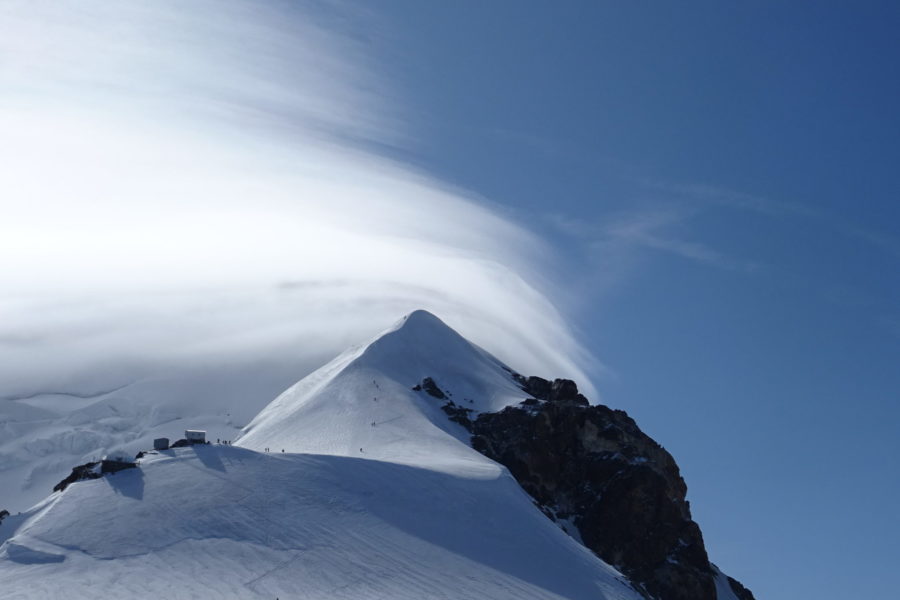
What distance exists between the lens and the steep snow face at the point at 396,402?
350ft

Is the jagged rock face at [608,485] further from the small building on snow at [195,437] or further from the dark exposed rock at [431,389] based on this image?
the small building on snow at [195,437]

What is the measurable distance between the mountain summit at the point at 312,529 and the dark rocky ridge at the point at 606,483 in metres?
1.56

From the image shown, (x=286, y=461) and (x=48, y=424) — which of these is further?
(x=48, y=424)

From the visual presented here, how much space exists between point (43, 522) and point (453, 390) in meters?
68.9

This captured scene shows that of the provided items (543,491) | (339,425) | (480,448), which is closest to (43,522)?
(339,425)

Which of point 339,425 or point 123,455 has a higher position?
point 339,425

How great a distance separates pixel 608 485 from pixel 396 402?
28412 millimetres

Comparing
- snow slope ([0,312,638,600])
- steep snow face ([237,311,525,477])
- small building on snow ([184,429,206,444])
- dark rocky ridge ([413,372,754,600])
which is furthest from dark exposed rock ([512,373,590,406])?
Result: small building on snow ([184,429,206,444])

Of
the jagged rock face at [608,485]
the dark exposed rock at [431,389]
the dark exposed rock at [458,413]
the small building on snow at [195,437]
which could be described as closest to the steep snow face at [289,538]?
the small building on snow at [195,437]

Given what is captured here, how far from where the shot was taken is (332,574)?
224 ft

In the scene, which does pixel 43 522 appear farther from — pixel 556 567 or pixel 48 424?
pixel 48 424

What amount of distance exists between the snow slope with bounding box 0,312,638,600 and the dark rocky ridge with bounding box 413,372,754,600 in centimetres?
1716

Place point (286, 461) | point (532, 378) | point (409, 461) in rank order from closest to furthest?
point (286, 461)
point (409, 461)
point (532, 378)

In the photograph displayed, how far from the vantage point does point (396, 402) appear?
12150 centimetres
